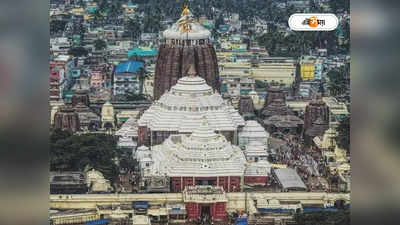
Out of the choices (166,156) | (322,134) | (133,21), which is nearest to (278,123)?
Answer: (322,134)

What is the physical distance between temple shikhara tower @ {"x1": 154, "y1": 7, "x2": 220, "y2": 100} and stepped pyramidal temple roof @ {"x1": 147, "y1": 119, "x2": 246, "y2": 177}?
304 millimetres

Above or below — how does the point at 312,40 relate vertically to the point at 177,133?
above

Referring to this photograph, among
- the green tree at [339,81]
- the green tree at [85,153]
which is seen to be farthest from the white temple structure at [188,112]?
the green tree at [339,81]

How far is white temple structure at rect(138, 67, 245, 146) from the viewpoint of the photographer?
600cm

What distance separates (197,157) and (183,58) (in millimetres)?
624

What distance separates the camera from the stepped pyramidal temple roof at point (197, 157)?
592cm

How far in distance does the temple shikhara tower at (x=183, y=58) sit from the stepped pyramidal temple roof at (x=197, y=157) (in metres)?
0.30

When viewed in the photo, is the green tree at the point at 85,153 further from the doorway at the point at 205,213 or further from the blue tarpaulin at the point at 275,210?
the blue tarpaulin at the point at 275,210

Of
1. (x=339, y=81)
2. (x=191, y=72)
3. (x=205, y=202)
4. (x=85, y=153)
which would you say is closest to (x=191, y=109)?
(x=191, y=72)

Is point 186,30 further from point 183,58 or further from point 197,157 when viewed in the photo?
point 197,157

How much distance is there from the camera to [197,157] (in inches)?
234
